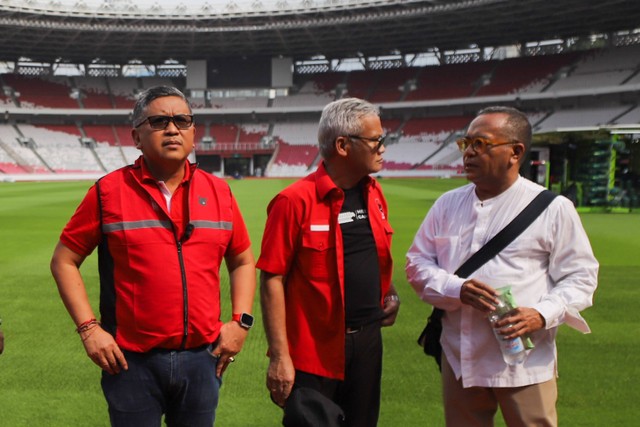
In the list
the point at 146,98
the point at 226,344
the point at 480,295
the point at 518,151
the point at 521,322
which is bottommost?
the point at 226,344

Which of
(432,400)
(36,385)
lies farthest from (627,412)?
(36,385)

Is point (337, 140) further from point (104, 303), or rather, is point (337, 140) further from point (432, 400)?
point (432, 400)

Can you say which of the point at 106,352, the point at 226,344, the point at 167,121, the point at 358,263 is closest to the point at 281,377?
the point at 226,344

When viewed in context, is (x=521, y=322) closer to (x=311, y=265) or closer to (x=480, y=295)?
(x=480, y=295)

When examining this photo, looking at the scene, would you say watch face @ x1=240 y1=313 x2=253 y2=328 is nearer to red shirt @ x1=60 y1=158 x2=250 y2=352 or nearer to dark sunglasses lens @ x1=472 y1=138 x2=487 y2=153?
red shirt @ x1=60 y1=158 x2=250 y2=352

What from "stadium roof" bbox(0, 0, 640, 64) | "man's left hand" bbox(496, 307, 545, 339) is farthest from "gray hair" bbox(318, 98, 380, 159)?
"stadium roof" bbox(0, 0, 640, 64)

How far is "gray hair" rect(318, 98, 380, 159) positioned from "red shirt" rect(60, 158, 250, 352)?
0.70m

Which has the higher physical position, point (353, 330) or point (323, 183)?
point (323, 183)

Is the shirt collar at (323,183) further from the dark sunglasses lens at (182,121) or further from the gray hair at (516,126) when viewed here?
the gray hair at (516,126)

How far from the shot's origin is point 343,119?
255cm

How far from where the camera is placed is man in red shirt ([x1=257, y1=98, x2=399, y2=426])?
2492 millimetres

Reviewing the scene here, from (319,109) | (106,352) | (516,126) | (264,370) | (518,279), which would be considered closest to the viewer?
(106,352)

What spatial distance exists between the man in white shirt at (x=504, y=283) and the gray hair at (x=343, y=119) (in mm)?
533

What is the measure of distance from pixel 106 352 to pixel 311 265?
0.99 meters
